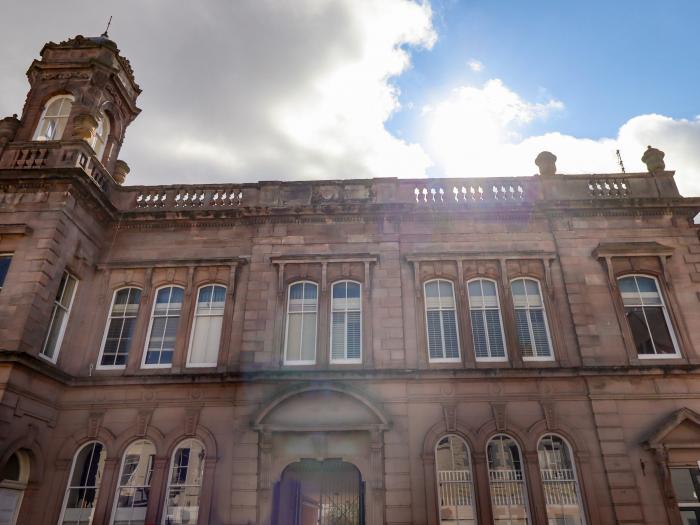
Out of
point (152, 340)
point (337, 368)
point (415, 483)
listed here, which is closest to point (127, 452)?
point (152, 340)

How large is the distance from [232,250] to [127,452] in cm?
609

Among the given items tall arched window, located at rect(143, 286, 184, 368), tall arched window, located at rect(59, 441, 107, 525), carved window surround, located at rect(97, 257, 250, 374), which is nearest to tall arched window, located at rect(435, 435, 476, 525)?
carved window surround, located at rect(97, 257, 250, 374)

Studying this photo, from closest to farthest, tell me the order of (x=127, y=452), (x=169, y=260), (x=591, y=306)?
(x=127, y=452)
(x=591, y=306)
(x=169, y=260)

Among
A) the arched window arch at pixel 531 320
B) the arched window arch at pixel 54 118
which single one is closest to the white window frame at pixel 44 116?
the arched window arch at pixel 54 118

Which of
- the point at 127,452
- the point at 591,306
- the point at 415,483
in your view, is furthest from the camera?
the point at 591,306

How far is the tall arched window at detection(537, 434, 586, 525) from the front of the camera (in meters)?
11.1

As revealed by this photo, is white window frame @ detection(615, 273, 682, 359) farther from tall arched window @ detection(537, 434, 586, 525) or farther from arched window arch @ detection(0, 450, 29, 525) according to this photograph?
arched window arch @ detection(0, 450, 29, 525)

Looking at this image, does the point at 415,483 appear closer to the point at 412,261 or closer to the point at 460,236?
the point at 412,261

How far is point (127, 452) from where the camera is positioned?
40.2 feet

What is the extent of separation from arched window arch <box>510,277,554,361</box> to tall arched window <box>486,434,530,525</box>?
2380mm

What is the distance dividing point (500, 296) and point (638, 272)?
3.96 meters

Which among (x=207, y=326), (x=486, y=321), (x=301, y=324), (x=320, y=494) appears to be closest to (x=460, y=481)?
(x=320, y=494)

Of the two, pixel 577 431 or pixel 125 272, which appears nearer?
pixel 577 431

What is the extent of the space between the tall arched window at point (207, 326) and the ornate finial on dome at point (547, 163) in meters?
10.7
